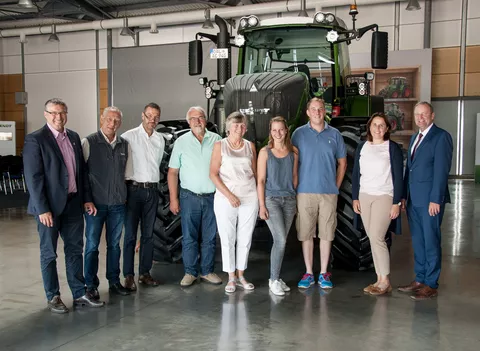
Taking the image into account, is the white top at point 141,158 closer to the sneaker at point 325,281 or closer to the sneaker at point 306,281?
the sneaker at point 306,281

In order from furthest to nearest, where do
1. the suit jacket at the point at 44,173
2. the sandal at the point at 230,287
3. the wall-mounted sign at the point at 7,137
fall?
the wall-mounted sign at the point at 7,137, the sandal at the point at 230,287, the suit jacket at the point at 44,173

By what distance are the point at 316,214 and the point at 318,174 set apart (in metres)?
0.33

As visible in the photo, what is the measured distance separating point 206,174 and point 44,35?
16034mm

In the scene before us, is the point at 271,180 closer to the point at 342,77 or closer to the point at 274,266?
the point at 274,266

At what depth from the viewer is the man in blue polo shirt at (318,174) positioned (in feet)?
13.6

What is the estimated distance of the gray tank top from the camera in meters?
4.10

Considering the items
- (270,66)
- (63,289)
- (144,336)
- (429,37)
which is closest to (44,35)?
(429,37)

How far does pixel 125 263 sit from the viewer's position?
4.28 metres

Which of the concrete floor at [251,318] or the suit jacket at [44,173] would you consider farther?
the suit jacket at [44,173]

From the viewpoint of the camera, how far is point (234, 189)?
4.12 m

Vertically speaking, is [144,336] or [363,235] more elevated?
[363,235]

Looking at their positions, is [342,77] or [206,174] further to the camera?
[342,77]

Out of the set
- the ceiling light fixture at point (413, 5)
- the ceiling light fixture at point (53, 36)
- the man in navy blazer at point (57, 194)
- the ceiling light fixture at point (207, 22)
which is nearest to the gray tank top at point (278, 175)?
the man in navy blazer at point (57, 194)

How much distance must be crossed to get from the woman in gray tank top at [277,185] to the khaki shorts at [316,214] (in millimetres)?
101
